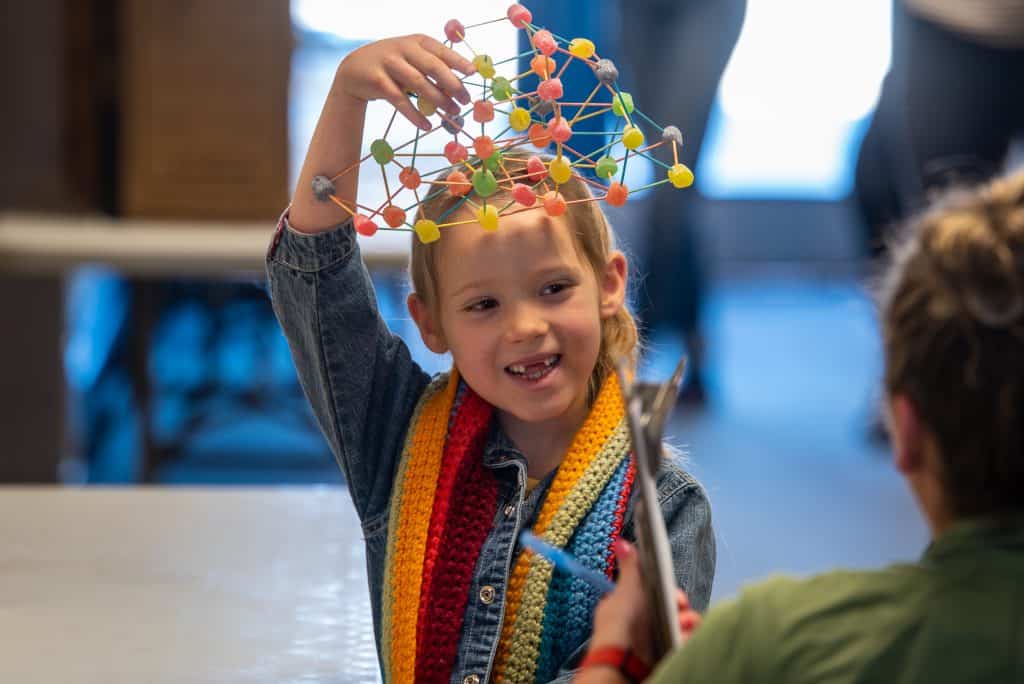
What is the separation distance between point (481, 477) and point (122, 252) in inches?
53.6

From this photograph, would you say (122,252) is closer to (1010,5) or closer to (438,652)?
(438,652)

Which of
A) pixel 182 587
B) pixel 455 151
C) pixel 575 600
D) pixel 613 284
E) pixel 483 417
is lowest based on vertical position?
pixel 182 587

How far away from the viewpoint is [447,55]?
88cm

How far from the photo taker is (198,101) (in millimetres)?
2586

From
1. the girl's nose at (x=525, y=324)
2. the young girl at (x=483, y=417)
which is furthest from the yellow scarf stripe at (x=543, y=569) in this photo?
the girl's nose at (x=525, y=324)

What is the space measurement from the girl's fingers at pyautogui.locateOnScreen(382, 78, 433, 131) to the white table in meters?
0.50

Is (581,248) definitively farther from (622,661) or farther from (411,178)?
(622,661)

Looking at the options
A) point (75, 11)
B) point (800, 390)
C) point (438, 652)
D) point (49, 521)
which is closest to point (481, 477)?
point (438, 652)

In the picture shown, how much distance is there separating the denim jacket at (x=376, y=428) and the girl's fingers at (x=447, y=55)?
0.16 meters

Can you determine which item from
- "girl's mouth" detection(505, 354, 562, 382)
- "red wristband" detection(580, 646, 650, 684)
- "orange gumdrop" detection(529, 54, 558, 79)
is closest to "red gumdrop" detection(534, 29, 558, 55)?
"orange gumdrop" detection(529, 54, 558, 79)

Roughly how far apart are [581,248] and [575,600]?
261 millimetres

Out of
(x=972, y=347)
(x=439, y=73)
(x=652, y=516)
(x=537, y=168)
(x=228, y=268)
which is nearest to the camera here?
(x=972, y=347)

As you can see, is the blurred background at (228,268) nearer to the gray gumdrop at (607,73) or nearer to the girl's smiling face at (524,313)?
the girl's smiling face at (524,313)

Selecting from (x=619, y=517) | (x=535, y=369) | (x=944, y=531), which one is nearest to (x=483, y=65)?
(x=535, y=369)
